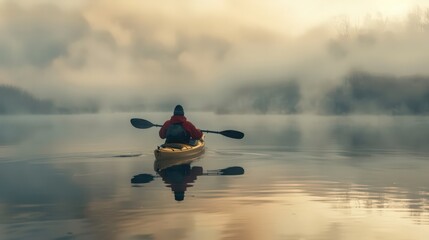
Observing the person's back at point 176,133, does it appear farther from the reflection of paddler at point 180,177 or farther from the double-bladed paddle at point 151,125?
the double-bladed paddle at point 151,125

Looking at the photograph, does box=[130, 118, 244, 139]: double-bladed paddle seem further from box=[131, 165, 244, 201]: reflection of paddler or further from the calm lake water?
box=[131, 165, 244, 201]: reflection of paddler

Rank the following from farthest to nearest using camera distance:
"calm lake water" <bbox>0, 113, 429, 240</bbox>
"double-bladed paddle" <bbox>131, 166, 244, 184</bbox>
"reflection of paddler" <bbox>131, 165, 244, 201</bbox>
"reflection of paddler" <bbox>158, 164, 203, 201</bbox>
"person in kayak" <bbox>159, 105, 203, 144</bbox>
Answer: "person in kayak" <bbox>159, 105, 203, 144</bbox>
"double-bladed paddle" <bbox>131, 166, 244, 184</bbox>
"reflection of paddler" <bbox>131, 165, 244, 201</bbox>
"reflection of paddler" <bbox>158, 164, 203, 201</bbox>
"calm lake water" <bbox>0, 113, 429, 240</bbox>

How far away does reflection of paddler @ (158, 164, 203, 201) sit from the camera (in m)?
31.8

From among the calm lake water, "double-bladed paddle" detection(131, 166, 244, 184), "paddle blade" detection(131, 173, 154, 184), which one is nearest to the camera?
the calm lake water

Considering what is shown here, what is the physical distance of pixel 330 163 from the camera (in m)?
49.6

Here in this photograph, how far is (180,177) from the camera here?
38250 millimetres

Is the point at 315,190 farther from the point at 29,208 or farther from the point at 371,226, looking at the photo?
the point at 29,208

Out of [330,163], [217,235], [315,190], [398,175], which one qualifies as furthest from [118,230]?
[330,163]

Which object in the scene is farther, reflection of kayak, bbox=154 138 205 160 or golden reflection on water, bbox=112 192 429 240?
reflection of kayak, bbox=154 138 205 160

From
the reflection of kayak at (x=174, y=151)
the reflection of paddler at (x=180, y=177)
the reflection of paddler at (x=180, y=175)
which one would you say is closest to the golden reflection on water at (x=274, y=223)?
the reflection of paddler at (x=180, y=177)

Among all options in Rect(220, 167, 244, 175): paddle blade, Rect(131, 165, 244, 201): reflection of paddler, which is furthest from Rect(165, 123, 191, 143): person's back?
Rect(220, 167, 244, 175): paddle blade

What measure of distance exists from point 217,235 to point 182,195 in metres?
9.87

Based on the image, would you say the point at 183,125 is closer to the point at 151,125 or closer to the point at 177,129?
the point at 177,129

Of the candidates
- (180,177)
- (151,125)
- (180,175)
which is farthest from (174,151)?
(151,125)
